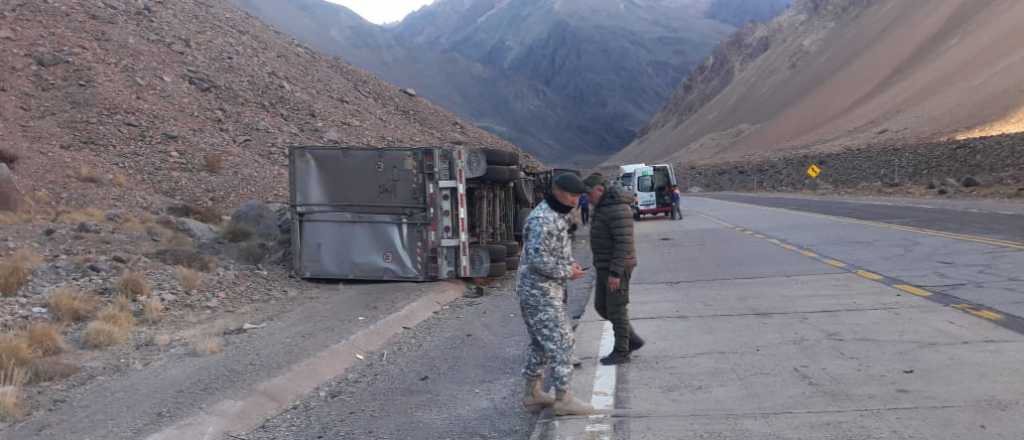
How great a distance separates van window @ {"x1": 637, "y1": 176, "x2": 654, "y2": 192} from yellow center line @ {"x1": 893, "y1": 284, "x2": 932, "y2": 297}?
864 inches

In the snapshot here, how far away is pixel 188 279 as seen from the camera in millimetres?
13242

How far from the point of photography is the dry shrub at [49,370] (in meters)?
8.47

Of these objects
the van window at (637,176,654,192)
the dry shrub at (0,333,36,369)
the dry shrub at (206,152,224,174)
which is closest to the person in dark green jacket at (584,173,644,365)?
the dry shrub at (0,333,36,369)

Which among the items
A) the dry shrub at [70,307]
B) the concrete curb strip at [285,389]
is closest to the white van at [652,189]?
the concrete curb strip at [285,389]

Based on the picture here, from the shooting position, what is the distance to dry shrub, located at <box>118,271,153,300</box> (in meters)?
12.2

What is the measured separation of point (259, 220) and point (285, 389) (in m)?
10.7

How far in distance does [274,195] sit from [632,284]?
1424 centimetres

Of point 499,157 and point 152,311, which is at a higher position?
point 499,157

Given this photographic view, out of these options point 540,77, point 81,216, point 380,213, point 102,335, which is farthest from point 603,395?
point 540,77

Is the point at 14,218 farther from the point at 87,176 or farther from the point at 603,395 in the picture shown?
the point at 603,395

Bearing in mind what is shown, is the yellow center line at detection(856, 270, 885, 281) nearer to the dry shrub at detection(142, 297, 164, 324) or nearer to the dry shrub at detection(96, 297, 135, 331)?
the dry shrub at detection(142, 297, 164, 324)

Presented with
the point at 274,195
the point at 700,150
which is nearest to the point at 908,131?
the point at 700,150

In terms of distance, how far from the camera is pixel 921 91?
3177 inches

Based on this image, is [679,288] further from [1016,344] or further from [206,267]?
[206,267]
